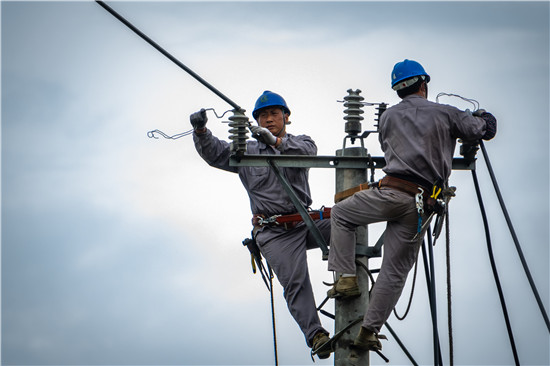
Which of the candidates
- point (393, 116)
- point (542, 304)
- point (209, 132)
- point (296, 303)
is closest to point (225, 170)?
point (209, 132)

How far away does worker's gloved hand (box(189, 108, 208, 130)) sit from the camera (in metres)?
10.4

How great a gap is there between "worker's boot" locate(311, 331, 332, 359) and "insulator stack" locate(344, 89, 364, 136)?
7.14 feet

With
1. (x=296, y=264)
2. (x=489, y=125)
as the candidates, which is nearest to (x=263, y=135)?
(x=296, y=264)

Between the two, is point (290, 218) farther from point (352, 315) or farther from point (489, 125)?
point (489, 125)

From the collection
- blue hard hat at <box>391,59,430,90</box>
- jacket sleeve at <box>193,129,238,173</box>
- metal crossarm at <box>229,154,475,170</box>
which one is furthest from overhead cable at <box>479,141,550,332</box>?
jacket sleeve at <box>193,129,238,173</box>

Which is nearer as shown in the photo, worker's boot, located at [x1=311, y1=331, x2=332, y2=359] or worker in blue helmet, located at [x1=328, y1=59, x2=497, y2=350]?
worker in blue helmet, located at [x1=328, y1=59, x2=497, y2=350]

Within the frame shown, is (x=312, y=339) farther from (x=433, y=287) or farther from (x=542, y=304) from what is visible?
(x=542, y=304)

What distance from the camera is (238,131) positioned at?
1022cm

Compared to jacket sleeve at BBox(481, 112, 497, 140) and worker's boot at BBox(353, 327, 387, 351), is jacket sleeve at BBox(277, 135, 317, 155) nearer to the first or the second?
jacket sleeve at BBox(481, 112, 497, 140)

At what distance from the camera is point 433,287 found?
34.1 feet

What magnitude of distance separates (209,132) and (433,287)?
299cm

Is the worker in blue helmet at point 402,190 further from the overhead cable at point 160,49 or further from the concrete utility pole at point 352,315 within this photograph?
the overhead cable at point 160,49

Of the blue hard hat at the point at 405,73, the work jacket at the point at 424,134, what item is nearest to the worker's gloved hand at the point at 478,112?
the work jacket at the point at 424,134

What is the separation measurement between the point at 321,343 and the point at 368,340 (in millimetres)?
850
